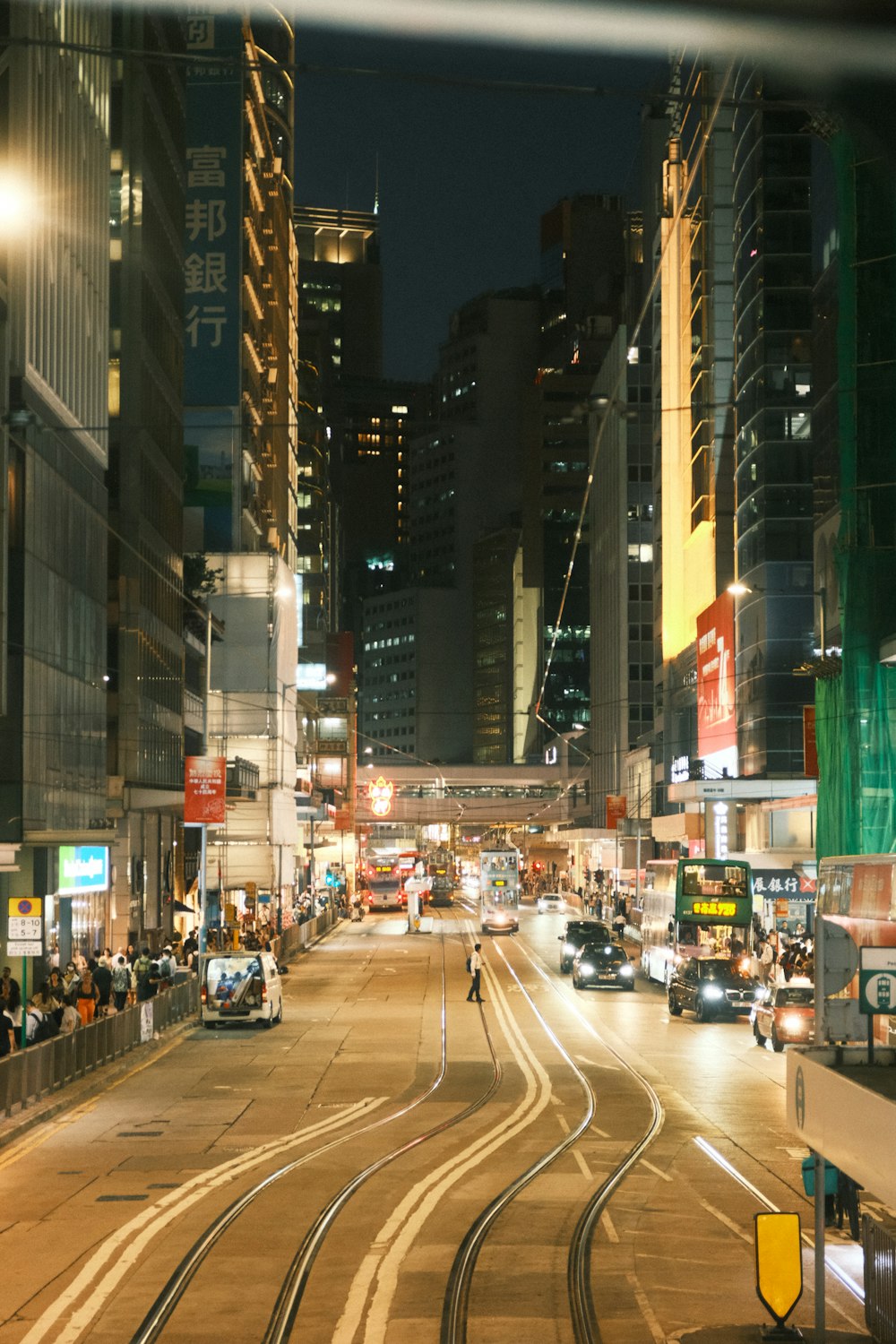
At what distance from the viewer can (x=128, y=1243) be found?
611 inches

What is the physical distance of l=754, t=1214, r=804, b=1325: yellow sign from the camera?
11.1m

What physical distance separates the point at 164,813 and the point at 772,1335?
5278 cm

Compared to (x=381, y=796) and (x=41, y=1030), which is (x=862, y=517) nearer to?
(x=41, y=1030)

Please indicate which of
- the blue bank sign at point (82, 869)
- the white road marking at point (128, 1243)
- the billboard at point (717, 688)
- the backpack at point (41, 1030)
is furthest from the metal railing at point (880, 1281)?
the billboard at point (717, 688)

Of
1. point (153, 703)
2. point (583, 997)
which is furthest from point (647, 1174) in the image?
point (153, 703)

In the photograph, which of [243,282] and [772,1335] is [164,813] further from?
[772,1335]

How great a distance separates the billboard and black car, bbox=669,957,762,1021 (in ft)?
102

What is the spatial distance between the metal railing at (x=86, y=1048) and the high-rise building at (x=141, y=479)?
10.7 meters

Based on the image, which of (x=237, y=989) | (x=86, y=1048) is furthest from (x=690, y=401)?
(x=86, y=1048)

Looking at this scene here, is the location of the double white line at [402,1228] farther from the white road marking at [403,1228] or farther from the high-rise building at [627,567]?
the high-rise building at [627,567]

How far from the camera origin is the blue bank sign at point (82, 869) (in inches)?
1603

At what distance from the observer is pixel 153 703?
56438 millimetres

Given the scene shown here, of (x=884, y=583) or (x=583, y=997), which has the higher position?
(x=884, y=583)

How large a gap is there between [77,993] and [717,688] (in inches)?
1890
